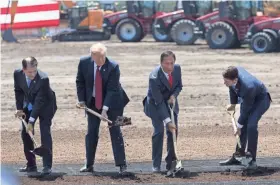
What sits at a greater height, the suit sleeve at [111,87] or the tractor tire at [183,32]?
the suit sleeve at [111,87]

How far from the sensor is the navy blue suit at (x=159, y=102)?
416 inches

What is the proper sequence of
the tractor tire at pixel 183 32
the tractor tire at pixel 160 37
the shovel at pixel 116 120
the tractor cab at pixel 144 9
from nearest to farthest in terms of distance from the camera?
1. the shovel at pixel 116 120
2. the tractor tire at pixel 183 32
3. the tractor tire at pixel 160 37
4. the tractor cab at pixel 144 9

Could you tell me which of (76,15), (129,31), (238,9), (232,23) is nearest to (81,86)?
(232,23)

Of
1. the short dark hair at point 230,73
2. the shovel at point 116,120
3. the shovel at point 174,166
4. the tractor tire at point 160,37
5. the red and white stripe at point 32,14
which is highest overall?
the red and white stripe at point 32,14

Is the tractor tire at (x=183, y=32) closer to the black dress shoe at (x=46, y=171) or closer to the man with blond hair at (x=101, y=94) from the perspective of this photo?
the man with blond hair at (x=101, y=94)

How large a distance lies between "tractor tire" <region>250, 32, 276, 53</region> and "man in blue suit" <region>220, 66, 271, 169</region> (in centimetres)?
2375

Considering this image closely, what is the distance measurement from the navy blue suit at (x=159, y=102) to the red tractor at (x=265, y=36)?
79.4 ft

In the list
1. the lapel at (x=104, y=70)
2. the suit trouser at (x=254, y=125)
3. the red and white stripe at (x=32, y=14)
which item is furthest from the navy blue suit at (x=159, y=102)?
the red and white stripe at (x=32, y=14)

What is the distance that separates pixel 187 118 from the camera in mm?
17844

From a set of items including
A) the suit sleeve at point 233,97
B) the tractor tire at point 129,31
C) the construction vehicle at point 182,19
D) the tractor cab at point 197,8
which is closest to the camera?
the suit sleeve at point 233,97

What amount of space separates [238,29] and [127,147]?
1012 inches

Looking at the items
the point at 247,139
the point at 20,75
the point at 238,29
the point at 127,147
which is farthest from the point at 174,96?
the point at 238,29

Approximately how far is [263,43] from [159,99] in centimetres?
2489

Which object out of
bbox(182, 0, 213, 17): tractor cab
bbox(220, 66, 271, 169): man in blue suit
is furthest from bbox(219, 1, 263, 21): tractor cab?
bbox(220, 66, 271, 169): man in blue suit
